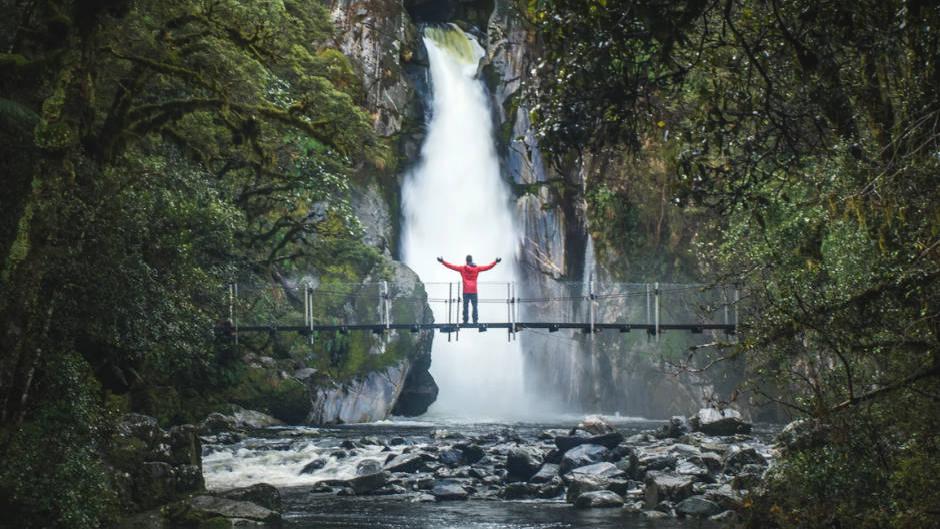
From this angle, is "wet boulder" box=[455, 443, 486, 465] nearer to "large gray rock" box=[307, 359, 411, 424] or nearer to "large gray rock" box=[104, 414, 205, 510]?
"large gray rock" box=[104, 414, 205, 510]

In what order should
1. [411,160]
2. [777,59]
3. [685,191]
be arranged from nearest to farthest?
[685,191]
[777,59]
[411,160]

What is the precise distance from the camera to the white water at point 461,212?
38.5 m

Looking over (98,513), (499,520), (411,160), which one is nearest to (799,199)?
(499,520)

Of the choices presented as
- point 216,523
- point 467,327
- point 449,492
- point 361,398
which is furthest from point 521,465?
point 361,398

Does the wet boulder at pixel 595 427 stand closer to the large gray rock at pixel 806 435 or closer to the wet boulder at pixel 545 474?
the wet boulder at pixel 545 474

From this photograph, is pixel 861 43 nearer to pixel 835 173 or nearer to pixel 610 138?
pixel 610 138

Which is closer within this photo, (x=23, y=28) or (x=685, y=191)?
(x=685, y=191)

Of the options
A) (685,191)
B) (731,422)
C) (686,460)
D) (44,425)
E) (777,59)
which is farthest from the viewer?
(731,422)

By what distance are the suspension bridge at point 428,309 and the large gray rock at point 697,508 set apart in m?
7.97

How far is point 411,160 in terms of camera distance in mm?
37906

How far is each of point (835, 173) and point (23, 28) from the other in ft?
30.3

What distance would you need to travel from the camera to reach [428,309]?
26.6 m

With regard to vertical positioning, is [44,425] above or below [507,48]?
below

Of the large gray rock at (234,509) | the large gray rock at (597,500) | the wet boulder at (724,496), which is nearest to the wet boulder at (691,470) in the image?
the wet boulder at (724,496)
